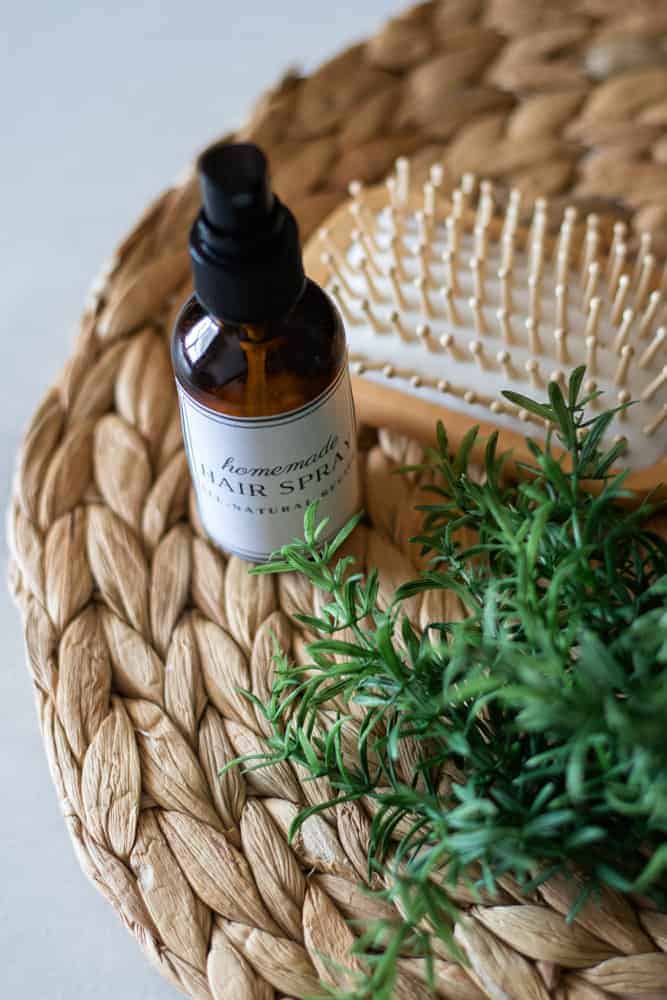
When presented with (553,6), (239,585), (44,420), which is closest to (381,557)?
(239,585)

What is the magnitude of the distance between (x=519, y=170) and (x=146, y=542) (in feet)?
1.03

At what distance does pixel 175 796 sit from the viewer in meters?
0.52

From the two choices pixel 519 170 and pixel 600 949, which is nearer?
pixel 600 949

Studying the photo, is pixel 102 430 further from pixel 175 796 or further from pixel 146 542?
pixel 175 796

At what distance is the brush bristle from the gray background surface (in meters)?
0.16

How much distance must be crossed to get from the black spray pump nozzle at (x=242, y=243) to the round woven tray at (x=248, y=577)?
0.17 m

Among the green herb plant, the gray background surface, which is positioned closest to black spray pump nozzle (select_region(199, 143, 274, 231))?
the green herb plant

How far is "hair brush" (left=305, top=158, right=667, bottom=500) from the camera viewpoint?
0.57 m

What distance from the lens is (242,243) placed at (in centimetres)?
43

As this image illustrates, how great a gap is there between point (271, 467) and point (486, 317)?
16cm

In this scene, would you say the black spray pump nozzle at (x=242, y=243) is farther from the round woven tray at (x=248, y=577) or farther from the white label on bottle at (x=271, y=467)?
the round woven tray at (x=248, y=577)

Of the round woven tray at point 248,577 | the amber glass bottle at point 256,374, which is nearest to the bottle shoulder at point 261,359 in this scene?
the amber glass bottle at point 256,374

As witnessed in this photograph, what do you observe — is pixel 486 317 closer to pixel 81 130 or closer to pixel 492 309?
pixel 492 309

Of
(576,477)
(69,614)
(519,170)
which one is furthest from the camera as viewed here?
(519,170)
